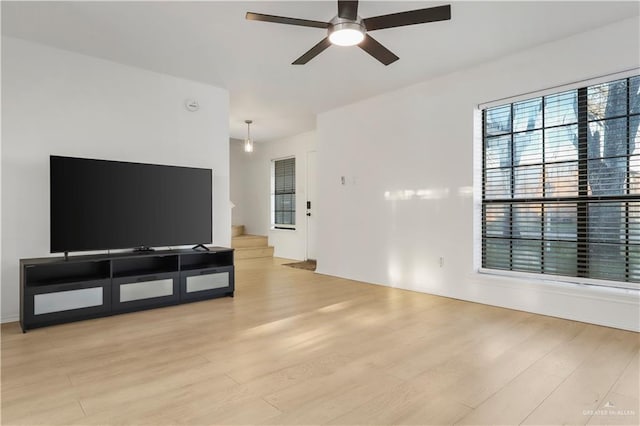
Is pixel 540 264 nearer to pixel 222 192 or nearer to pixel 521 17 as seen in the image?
pixel 521 17

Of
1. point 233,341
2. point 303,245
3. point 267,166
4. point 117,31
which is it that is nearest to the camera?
point 233,341

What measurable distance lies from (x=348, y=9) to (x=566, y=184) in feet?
8.29

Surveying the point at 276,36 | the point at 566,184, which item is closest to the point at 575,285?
the point at 566,184

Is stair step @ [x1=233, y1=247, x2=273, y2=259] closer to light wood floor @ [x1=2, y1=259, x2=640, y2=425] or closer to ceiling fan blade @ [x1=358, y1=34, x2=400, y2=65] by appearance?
light wood floor @ [x1=2, y1=259, x2=640, y2=425]

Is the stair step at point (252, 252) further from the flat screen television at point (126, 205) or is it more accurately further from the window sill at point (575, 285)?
the window sill at point (575, 285)

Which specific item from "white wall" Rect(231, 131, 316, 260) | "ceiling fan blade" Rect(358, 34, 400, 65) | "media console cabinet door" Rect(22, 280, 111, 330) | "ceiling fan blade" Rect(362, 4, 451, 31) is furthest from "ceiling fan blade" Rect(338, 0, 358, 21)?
"white wall" Rect(231, 131, 316, 260)

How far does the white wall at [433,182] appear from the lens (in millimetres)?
3129

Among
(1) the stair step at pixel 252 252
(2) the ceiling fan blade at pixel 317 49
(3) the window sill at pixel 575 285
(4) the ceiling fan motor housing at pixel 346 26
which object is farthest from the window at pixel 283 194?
(4) the ceiling fan motor housing at pixel 346 26

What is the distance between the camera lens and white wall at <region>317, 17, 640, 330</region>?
313 centimetres

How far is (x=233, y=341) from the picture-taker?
105 inches

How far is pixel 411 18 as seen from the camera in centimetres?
239

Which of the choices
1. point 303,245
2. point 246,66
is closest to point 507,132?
point 246,66

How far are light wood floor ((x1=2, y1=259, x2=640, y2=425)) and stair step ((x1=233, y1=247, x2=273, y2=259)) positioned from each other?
11.4 feet

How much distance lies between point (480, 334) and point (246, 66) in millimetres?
3352
